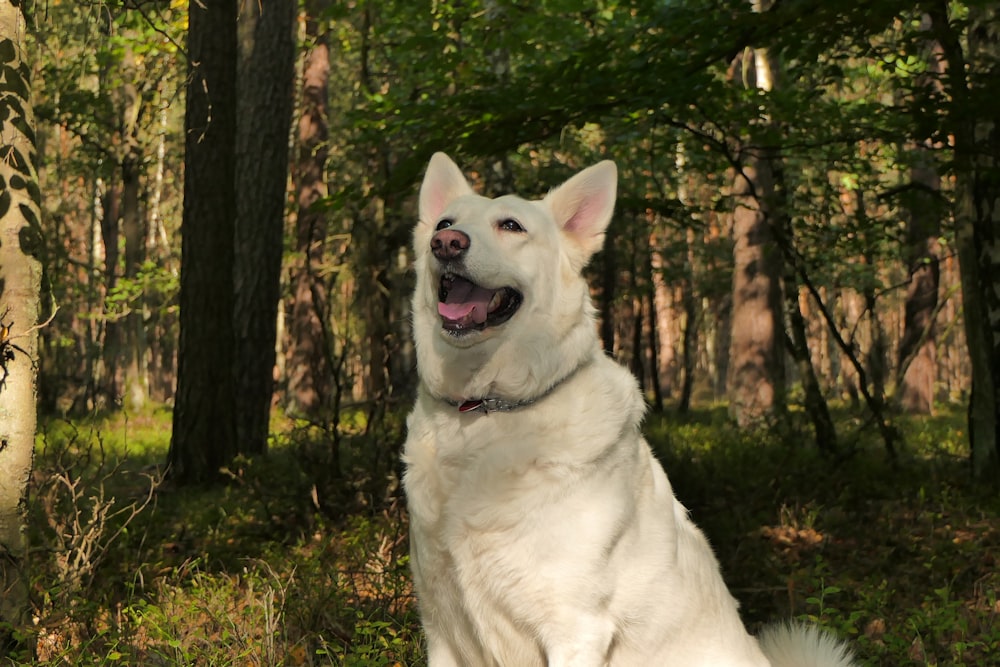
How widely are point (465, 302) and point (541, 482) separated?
2.42ft

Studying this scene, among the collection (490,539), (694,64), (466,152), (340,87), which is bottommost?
(490,539)

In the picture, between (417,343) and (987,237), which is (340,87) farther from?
(417,343)

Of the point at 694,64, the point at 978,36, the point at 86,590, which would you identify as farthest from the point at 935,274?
the point at 86,590

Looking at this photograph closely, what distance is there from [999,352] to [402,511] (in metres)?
5.61

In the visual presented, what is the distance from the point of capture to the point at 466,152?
8.11 metres

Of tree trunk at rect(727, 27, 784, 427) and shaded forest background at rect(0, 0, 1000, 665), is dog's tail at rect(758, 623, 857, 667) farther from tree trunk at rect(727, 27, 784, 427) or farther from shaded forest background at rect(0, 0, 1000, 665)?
tree trunk at rect(727, 27, 784, 427)

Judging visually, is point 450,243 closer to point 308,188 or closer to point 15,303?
point 15,303

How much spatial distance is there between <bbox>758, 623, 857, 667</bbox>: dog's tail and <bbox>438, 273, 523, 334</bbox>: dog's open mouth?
1.58 metres

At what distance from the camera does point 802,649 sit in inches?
141

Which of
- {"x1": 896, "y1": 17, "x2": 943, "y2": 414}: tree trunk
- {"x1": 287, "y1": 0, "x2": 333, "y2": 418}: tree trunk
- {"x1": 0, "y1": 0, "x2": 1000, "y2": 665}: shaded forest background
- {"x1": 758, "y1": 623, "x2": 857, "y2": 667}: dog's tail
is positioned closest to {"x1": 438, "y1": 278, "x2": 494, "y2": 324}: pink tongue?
{"x1": 758, "y1": 623, "x2": 857, "y2": 667}: dog's tail

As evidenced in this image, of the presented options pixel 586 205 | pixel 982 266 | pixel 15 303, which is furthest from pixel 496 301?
pixel 982 266

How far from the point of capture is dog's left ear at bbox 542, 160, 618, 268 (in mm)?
3701

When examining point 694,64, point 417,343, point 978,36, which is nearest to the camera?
point 417,343

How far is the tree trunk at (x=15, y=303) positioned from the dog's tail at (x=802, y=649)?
3.37 metres
